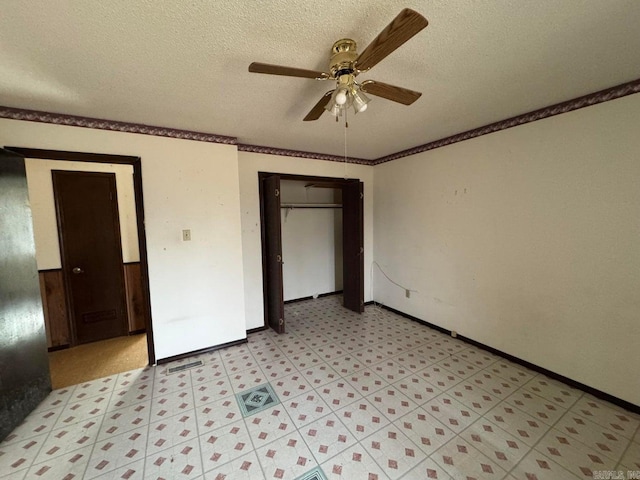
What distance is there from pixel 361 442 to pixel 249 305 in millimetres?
2133

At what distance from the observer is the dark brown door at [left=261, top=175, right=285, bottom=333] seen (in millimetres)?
3133

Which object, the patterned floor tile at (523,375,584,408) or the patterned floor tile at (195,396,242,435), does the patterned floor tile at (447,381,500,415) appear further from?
the patterned floor tile at (195,396,242,435)

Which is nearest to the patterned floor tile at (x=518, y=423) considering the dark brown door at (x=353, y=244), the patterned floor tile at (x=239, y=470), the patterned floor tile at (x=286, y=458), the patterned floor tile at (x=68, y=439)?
the patterned floor tile at (x=286, y=458)

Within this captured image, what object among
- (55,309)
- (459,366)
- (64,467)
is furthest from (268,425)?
(55,309)

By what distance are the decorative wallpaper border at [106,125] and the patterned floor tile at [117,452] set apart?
255 cm

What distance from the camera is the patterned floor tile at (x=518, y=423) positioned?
168 centimetres

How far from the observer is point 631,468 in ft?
4.75

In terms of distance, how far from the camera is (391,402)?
2.03 m

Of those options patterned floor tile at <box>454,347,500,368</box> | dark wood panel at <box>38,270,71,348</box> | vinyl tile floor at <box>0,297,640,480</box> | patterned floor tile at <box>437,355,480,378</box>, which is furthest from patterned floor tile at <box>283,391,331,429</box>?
dark wood panel at <box>38,270,71,348</box>

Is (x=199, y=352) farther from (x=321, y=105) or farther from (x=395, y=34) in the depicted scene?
(x=395, y=34)

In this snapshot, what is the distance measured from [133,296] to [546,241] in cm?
482

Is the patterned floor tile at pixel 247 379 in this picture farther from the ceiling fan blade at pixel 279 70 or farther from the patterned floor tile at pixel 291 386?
the ceiling fan blade at pixel 279 70

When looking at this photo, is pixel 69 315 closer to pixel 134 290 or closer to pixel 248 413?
pixel 134 290

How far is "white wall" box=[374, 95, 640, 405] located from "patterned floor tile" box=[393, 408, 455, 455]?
137 centimetres
